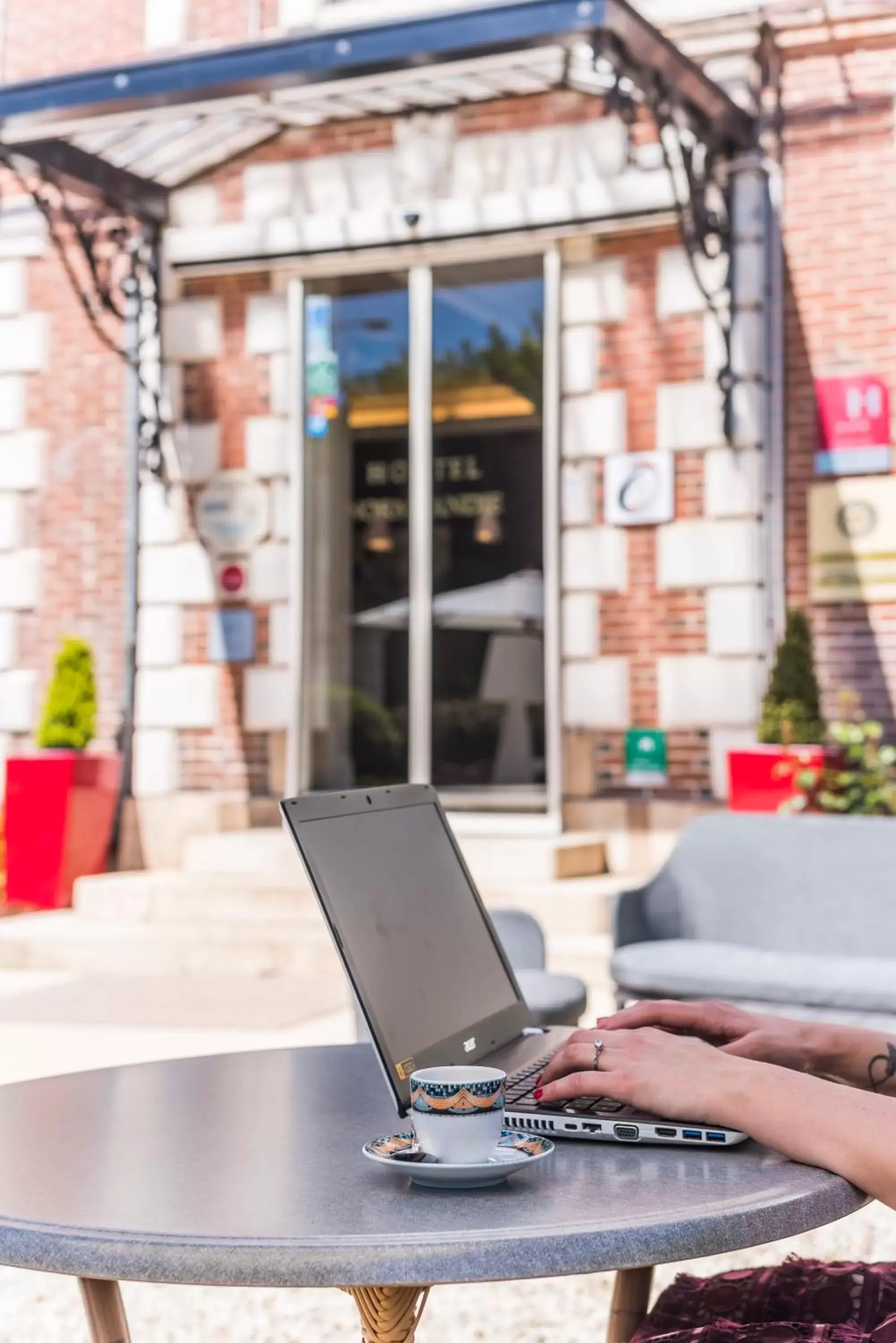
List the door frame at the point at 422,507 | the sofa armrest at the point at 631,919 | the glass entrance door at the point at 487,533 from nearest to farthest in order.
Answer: the sofa armrest at the point at 631,919 → the door frame at the point at 422,507 → the glass entrance door at the point at 487,533

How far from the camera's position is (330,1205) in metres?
1.25

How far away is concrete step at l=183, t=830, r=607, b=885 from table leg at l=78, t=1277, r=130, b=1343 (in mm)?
4673

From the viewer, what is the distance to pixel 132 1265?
1.14 metres

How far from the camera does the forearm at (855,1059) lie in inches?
64.5

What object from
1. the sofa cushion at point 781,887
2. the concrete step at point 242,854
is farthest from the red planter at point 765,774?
the concrete step at point 242,854

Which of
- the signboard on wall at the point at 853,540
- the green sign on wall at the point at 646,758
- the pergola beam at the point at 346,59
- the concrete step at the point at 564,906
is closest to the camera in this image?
the pergola beam at the point at 346,59

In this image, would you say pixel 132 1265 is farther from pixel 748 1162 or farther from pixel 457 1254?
pixel 748 1162

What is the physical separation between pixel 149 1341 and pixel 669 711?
472cm

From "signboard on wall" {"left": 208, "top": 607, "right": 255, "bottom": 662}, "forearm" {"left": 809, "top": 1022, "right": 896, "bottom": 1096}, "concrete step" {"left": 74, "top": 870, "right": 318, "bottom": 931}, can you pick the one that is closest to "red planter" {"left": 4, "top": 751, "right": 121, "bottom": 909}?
"concrete step" {"left": 74, "top": 870, "right": 318, "bottom": 931}

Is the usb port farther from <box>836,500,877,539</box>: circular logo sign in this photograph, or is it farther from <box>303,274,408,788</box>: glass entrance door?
<box>303,274,408,788</box>: glass entrance door

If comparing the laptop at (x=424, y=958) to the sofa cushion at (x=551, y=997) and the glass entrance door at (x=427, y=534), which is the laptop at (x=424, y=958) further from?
the glass entrance door at (x=427, y=534)

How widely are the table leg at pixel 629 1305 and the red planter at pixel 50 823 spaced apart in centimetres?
589

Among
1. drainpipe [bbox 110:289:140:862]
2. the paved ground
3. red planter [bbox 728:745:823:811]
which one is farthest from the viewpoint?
drainpipe [bbox 110:289:140:862]

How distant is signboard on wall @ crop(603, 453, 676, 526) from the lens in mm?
7004
